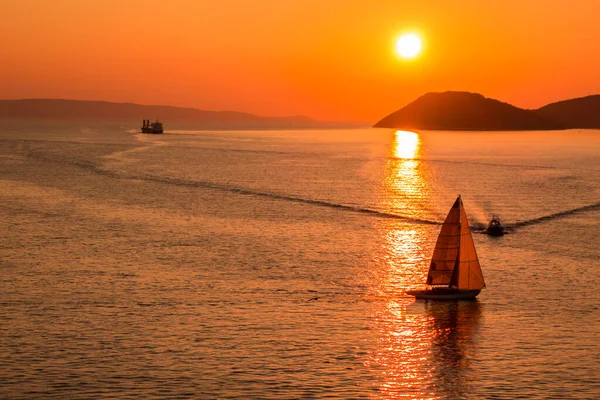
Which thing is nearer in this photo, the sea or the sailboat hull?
the sea

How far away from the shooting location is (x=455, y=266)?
61750 mm

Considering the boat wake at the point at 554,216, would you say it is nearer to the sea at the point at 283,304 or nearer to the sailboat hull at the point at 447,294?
the sea at the point at 283,304

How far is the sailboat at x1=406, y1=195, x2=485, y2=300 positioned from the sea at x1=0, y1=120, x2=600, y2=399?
3.28ft

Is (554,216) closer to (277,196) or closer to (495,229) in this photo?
(495,229)

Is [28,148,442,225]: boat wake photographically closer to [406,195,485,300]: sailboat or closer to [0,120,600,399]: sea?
[0,120,600,399]: sea

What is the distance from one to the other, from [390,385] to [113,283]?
28709 millimetres

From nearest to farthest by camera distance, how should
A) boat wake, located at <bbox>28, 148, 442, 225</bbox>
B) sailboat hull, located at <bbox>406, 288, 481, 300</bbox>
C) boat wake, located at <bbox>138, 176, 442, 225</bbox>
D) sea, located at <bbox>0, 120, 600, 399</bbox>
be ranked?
sea, located at <bbox>0, 120, 600, 399</bbox> → sailboat hull, located at <bbox>406, 288, 481, 300</bbox> → boat wake, located at <bbox>138, 176, 442, 225</bbox> → boat wake, located at <bbox>28, 148, 442, 225</bbox>

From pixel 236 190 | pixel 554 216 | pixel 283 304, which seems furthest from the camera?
pixel 236 190

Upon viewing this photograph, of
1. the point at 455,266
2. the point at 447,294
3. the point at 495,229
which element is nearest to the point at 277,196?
the point at 495,229

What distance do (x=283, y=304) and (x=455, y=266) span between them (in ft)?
44.2

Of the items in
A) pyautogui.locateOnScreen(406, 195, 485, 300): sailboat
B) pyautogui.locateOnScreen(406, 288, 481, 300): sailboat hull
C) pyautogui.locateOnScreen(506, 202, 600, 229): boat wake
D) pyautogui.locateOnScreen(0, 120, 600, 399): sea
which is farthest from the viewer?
pyautogui.locateOnScreen(506, 202, 600, 229): boat wake

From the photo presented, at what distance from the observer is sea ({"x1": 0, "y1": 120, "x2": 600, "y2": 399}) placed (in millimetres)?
44156

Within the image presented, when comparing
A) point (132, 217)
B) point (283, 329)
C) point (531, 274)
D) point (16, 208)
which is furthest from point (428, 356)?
point (16, 208)

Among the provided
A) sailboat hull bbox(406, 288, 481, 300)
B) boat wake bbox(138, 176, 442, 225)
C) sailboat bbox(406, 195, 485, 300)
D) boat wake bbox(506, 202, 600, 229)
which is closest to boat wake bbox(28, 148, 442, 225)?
boat wake bbox(138, 176, 442, 225)
